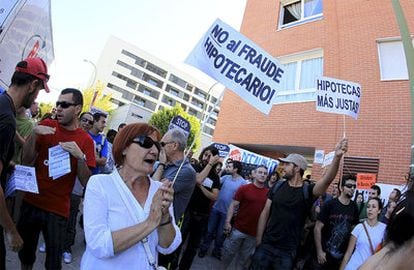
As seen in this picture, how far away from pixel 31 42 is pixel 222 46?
248 cm

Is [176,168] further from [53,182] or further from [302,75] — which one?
[302,75]

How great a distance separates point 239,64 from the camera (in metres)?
3.84

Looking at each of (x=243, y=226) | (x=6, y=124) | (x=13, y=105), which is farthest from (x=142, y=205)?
(x=243, y=226)

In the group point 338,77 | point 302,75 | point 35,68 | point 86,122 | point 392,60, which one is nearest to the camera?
point 35,68

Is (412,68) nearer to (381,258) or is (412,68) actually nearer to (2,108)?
(381,258)

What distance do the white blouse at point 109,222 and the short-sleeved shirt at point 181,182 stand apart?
1.27 metres

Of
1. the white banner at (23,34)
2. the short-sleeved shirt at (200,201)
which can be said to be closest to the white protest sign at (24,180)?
the white banner at (23,34)

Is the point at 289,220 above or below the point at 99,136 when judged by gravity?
below

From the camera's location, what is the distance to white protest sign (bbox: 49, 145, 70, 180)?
3035 millimetres

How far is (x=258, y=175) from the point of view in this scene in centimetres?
616

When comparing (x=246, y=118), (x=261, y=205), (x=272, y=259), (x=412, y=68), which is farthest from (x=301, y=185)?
(x=246, y=118)

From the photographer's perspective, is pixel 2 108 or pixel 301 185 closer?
pixel 2 108

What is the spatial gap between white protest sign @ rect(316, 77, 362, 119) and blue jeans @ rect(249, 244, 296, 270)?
3.08 m

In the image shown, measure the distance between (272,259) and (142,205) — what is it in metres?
2.59
